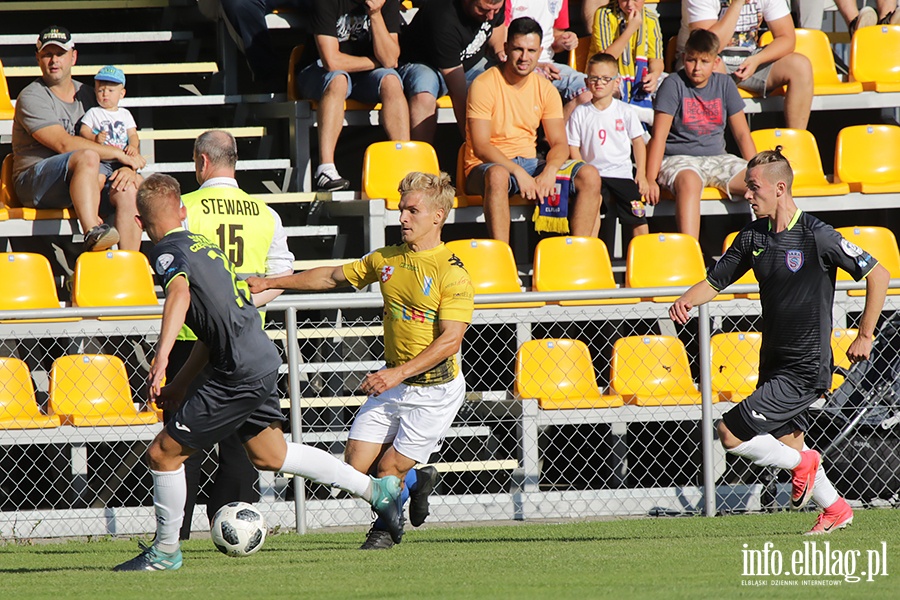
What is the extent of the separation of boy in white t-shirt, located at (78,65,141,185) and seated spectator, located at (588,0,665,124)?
3948mm

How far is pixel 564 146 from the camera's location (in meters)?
9.48

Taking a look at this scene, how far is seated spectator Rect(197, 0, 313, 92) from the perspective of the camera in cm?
1034

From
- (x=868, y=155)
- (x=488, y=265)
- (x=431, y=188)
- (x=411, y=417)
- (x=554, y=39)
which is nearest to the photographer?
(x=431, y=188)

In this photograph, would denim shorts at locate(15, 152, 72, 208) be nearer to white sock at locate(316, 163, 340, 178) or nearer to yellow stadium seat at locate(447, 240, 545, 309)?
white sock at locate(316, 163, 340, 178)

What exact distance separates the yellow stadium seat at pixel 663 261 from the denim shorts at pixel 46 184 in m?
4.23

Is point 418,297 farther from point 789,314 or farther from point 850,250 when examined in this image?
point 850,250

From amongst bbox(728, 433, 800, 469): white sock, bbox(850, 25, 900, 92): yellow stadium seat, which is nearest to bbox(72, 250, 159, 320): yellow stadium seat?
bbox(728, 433, 800, 469): white sock

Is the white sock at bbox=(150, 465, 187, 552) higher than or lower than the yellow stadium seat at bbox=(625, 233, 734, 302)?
lower

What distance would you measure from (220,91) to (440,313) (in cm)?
589

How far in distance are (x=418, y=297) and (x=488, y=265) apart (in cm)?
254

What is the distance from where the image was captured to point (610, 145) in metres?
9.63

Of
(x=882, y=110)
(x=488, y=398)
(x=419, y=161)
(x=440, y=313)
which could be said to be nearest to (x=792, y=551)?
(x=440, y=313)

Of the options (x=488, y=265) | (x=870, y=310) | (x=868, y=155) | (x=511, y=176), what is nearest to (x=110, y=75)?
(x=511, y=176)

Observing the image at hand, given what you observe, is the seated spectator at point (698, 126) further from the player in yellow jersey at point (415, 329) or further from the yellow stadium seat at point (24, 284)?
the yellow stadium seat at point (24, 284)
